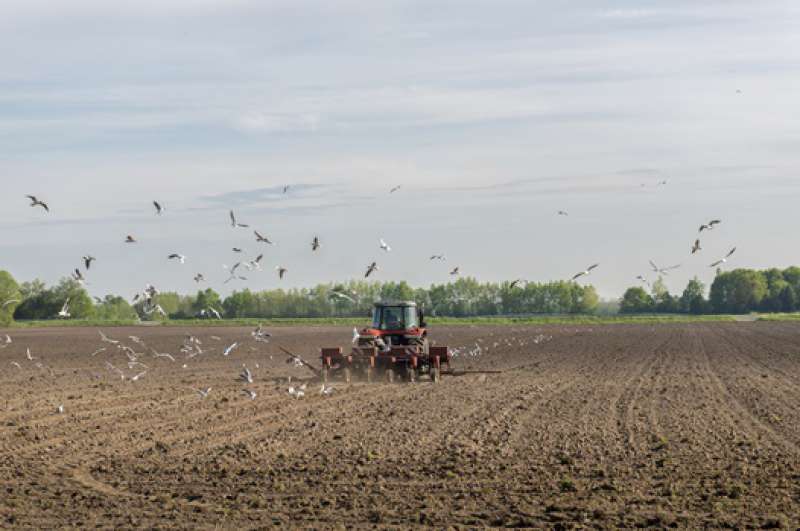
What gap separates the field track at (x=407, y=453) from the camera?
40.9ft

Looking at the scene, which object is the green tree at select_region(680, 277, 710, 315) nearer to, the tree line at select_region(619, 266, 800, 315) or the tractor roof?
the tree line at select_region(619, 266, 800, 315)

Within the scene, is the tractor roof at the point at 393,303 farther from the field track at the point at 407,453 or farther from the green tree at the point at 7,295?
the green tree at the point at 7,295

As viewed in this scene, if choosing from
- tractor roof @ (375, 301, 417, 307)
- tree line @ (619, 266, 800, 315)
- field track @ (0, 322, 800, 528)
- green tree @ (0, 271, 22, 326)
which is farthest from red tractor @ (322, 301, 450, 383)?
tree line @ (619, 266, 800, 315)

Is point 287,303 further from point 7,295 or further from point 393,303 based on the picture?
point 393,303

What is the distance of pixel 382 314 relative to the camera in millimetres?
33125

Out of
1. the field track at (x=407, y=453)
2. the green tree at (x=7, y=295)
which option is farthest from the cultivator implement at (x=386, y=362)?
the green tree at (x=7, y=295)

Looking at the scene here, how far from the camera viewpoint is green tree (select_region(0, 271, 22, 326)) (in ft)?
375

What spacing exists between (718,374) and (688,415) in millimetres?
13873

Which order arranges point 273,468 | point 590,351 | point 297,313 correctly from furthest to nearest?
point 297,313 → point 590,351 → point 273,468

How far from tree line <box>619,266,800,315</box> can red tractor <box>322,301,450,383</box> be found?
110 metres

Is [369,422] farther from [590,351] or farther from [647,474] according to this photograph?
[590,351]

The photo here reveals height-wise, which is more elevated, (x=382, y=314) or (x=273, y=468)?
(x=382, y=314)

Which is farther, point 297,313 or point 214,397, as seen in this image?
point 297,313

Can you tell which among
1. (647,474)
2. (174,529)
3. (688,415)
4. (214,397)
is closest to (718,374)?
(688,415)
